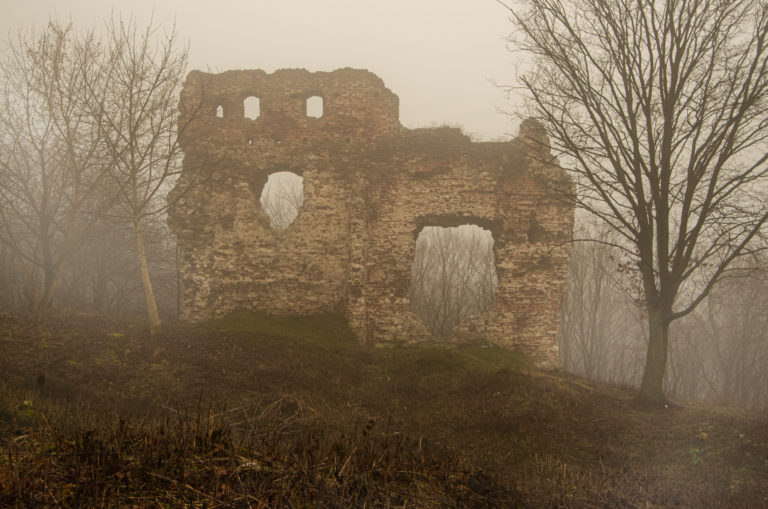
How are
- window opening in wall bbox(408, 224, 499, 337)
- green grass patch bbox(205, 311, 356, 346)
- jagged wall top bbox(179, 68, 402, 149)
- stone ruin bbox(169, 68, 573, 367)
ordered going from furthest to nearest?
window opening in wall bbox(408, 224, 499, 337) < jagged wall top bbox(179, 68, 402, 149) < stone ruin bbox(169, 68, 573, 367) < green grass patch bbox(205, 311, 356, 346)

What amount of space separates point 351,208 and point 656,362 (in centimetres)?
721

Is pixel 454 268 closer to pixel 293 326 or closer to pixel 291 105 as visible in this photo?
pixel 291 105

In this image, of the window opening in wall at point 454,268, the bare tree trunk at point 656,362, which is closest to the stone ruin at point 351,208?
the bare tree trunk at point 656,362

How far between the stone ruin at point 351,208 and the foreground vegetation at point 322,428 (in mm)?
757

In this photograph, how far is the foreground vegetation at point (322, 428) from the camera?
3566 millimetres

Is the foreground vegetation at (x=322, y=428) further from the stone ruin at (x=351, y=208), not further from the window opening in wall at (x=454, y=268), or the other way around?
the window opening in wall at (x=454, y=268)

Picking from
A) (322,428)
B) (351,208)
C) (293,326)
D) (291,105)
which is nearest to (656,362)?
(322,428)

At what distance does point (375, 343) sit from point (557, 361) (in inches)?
166

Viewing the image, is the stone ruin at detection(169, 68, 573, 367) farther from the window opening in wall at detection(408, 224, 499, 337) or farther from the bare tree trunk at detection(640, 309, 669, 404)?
the window opening in wall at detection(408, 224, 499, 337)

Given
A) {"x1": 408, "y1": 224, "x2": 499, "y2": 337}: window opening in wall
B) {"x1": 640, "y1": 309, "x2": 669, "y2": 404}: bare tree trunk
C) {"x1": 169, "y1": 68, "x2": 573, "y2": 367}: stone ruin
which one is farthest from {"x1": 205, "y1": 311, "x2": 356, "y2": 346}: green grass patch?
{"x1": 408, "y1": 224, "x2": 499, "y2": 337}: window opening in wall

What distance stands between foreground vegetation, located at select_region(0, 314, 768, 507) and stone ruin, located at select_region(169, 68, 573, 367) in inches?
29.8

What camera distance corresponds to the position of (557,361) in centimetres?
1202

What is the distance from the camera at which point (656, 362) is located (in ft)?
31.1

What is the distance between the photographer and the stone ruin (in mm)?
12188
